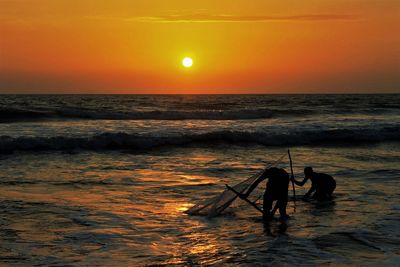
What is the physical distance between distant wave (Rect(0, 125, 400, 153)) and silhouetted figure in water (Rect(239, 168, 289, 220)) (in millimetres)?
14506

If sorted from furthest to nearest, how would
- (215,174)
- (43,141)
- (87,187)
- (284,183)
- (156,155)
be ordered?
1. (43,141)
2. (156,155)
3. (215,174)
4. (87,187)
5. (284,183)

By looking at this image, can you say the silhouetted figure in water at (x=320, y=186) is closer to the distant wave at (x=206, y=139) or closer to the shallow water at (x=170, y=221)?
the shallow water at (x=170, y=221)

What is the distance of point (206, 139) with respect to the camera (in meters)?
27.2

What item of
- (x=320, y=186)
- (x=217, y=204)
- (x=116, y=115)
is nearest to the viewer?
(x=217, y=204)

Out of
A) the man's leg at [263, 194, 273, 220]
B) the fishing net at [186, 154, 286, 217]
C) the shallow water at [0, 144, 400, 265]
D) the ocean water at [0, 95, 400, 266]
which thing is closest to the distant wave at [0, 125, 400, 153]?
the ocean water at [0, 95, 400, 266]

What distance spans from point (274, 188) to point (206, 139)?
57.9 ft

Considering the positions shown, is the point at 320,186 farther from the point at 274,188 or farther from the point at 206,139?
the point at 206,139

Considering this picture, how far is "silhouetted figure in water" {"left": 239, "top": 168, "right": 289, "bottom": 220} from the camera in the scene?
31.2 feet

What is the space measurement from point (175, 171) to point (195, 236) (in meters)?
8.00

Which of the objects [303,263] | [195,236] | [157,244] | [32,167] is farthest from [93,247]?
[32,167]

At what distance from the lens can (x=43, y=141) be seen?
76.8ft

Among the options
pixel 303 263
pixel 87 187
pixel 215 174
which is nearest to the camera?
pixel 303 263

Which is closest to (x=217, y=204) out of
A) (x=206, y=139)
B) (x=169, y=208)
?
(x=169, y=208)

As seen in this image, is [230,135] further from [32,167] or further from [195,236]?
[195,236]
